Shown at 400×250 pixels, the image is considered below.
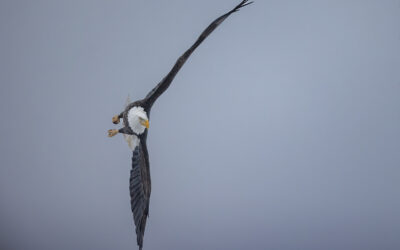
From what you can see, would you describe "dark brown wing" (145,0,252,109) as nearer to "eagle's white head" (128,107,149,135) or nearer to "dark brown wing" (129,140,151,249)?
"eagle's white head" (128,107,149,135)

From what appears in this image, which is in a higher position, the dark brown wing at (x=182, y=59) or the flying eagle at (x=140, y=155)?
the dark brown wing at (x=182, y=59)

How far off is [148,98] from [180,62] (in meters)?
0.23

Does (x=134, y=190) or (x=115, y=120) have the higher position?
(x=115, y=120)

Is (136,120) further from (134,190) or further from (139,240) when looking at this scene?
(139,240)

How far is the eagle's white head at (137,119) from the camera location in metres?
1.43

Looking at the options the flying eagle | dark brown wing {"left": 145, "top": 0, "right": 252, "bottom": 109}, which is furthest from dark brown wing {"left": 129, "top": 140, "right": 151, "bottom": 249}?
dark brown wing {"left": 145, "top": 0, "right": 252, "bottom": 109}

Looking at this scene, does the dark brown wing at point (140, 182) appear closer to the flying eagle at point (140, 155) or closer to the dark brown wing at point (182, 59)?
the flying eagle at point (140, 155)

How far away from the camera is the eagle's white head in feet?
4.70

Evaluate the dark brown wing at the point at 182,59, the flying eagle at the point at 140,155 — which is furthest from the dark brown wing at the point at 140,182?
the dark brown wing at the point at 182,59

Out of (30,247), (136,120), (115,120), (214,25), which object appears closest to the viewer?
(214,25)

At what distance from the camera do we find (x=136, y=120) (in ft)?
4.78

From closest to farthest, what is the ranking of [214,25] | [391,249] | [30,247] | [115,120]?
[214,25]
[115,120]
[391,249]
[30,247]

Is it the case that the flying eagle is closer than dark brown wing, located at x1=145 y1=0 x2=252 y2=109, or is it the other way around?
dark brown wing, located at x1=145 y1=0 x2=252 y2=109

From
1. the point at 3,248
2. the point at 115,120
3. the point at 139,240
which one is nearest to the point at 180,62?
the point at 115,120
